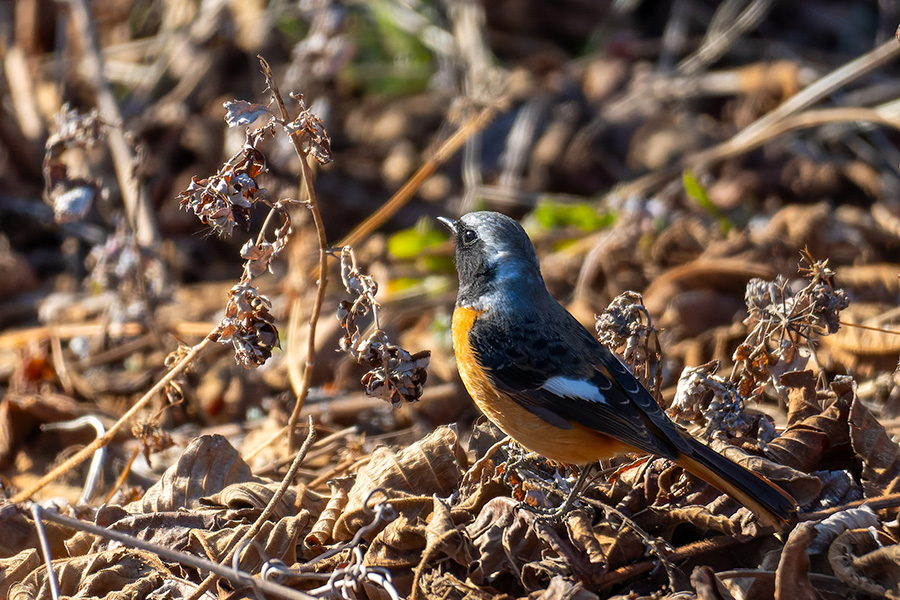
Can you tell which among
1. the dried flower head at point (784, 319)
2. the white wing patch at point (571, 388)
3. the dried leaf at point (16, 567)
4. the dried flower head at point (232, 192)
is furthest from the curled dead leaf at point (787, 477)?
the dried leaf at point (16, 567)

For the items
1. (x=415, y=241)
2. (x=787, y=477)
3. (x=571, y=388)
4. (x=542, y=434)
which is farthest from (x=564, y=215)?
(x=787, y=477)

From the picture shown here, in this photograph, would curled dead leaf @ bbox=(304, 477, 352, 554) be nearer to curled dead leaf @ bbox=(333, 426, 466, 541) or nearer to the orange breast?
curled dead leaf @ bbox=(333, 426, 466, 541)

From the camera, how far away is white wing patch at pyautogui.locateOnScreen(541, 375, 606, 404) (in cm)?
343

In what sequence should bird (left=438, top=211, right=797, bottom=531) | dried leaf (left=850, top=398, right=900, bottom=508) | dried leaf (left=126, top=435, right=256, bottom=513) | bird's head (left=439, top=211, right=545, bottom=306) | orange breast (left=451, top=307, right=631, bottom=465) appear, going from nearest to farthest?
bird (left=438, top=211, right=797, bottom=531) < dried leaf (left=850, top=398, right=900, bottom=508) < orange breast (left=451, top=307, right=631, bottom=465) < dried leaf (left=126, top=435, right=256, bottom=513) < bird's head (left=439, top=211, right=545, bottom=306)

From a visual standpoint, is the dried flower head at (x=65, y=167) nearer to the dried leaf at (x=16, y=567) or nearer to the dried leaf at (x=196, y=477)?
the dried leaf at (x=196, y=477)

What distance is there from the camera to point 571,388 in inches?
137

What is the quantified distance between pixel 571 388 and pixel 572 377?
0.20ft

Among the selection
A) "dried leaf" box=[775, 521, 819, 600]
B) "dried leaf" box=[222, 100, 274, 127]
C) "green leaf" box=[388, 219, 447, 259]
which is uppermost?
"dried leaf" box=[222, 100, 274, 127]

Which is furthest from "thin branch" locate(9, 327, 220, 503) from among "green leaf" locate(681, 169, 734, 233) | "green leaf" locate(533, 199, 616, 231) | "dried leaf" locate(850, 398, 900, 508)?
"green leaf" locate(681, 169, 734, 233)

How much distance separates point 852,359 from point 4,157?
6461mm

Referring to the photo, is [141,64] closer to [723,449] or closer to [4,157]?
[4,157]

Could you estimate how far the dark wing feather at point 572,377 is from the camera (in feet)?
10.6

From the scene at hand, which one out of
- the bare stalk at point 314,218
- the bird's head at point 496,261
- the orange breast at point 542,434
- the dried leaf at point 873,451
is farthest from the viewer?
the bird's head at point 496,261

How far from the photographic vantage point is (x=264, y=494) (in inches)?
133
